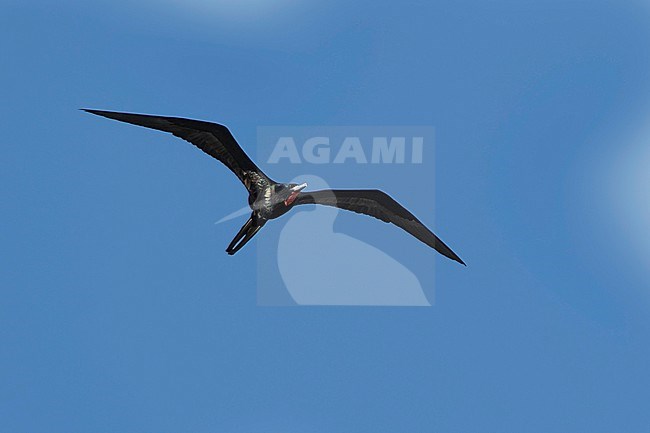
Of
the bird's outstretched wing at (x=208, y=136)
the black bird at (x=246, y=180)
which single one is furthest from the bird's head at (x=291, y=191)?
the bird's outstretched wing at (x=208, y=136)

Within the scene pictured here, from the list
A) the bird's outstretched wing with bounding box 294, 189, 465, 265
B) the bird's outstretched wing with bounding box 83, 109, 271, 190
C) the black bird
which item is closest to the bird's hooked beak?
the black bird

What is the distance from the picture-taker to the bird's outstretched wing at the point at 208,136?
62.8 ft

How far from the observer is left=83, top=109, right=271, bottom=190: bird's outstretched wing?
1914 cm

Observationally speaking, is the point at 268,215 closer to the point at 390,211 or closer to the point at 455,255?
the point at 390,211

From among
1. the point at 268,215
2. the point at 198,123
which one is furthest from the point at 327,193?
the point at 198,123

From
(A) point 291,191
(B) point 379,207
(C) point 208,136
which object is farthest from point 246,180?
(B) point 379,207

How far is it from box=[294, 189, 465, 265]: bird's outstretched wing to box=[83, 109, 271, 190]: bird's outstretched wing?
137 cm

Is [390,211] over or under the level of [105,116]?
under

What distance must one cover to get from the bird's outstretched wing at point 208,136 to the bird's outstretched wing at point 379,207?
1374 mm

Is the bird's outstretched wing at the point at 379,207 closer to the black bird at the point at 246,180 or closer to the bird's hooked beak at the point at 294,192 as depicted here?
the black bird at the point at 246,180

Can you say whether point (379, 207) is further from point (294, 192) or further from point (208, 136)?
point (208, 136)

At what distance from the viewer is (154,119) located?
758 inches

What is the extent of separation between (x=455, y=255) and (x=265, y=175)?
4.54 metres

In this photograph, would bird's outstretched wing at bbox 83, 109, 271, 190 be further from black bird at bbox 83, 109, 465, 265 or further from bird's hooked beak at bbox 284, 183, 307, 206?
bird's hooked beak at bbox 284, 183, 307, 206
